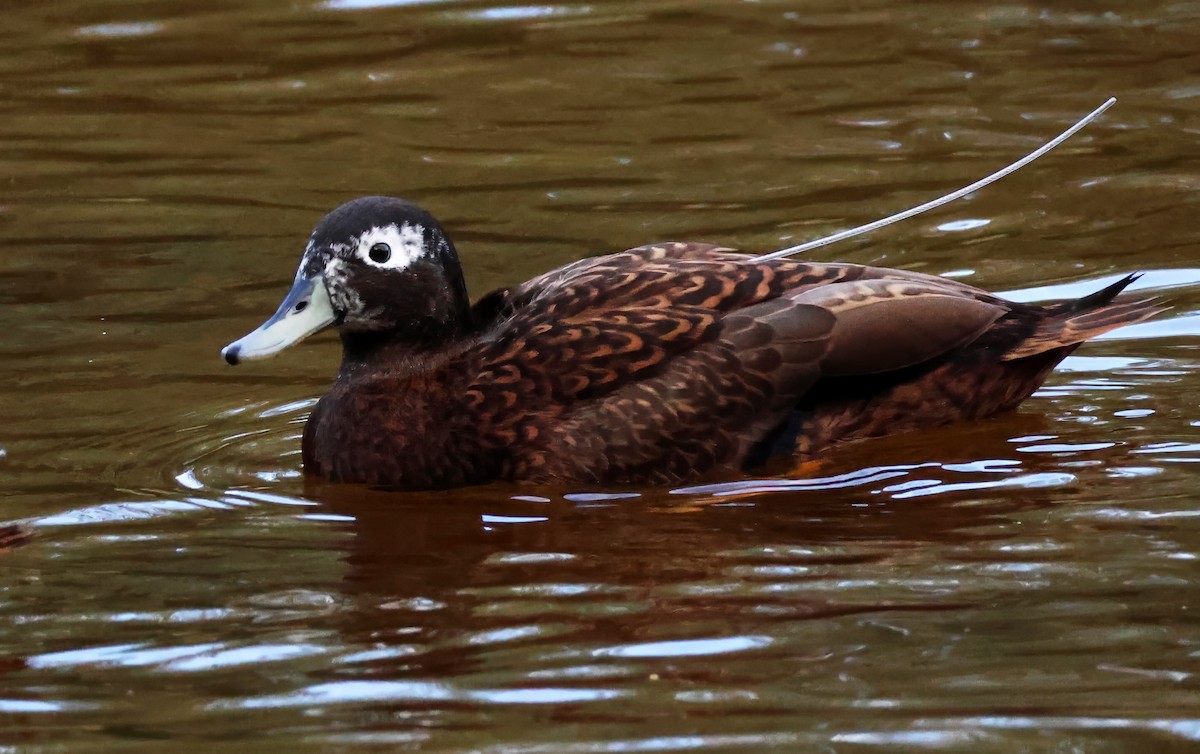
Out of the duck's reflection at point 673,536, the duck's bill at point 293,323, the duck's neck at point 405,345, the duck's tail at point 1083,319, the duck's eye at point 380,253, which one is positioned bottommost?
the duck's reflection at point 673,536

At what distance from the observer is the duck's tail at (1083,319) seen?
8188mm

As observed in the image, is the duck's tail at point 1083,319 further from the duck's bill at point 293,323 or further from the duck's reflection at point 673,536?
the duck's bill at point 293,323

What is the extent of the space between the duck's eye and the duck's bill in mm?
213

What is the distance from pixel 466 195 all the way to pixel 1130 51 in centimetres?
478

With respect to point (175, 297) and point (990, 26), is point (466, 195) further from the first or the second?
point (990, 26)

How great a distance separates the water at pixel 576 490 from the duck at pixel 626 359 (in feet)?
0.47

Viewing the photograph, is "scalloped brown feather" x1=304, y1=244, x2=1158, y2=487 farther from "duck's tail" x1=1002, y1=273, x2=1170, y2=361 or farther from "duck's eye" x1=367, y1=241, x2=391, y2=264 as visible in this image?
"duck's eye" x1=367, y1=241, x2=391, y2=264

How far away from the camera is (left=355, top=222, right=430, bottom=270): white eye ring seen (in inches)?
316

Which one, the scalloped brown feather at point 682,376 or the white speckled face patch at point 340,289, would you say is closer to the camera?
the scalloped brown feather at point 682,376

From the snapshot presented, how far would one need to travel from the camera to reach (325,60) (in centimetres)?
1445

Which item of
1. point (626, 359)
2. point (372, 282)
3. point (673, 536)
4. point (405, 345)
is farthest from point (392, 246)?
point (673, 536)

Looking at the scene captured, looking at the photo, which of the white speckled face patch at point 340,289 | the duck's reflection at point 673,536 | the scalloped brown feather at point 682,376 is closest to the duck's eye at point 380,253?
the white speckled face patch at point 340,289

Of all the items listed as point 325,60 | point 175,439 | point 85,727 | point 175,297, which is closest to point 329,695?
point 85,727

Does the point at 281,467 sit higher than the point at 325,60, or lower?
lower
